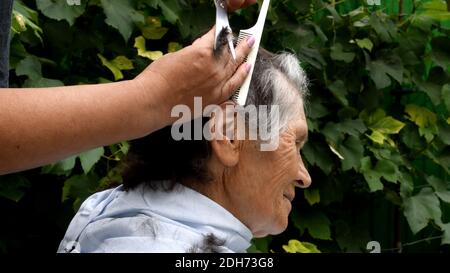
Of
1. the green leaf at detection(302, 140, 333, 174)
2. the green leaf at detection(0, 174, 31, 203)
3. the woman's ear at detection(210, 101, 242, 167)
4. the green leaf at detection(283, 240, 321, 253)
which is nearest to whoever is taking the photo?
the woman's ear at detection(210, 101, 242, 167)

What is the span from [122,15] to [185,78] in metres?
1.40

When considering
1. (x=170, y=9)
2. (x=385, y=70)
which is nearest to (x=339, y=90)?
(x=385, y=70)

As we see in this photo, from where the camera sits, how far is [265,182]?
182cm

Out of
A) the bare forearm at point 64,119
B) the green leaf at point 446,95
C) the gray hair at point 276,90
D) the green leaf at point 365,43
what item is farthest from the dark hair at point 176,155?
the green leaf at point 446,95

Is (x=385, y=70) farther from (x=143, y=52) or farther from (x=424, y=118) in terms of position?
(x=143, y=52)

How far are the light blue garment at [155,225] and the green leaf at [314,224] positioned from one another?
1449 millimetres

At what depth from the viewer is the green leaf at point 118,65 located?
271cm

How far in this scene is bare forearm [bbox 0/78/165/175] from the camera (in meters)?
1.21

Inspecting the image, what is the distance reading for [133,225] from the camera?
162 cm

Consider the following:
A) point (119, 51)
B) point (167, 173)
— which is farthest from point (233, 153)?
point (119, 51)

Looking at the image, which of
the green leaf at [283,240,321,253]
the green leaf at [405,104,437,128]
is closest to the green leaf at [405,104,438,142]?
the green leaf at [405,104,437,128]

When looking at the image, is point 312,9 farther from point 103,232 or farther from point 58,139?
point 58,139

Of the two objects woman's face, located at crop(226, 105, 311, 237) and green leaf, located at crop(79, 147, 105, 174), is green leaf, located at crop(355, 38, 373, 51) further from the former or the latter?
woman's face, located at crop(226, 105, 311, 237)

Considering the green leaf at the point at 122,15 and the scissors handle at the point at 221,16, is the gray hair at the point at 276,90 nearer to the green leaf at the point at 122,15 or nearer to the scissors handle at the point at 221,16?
the scissors handle at the point at 221,16
